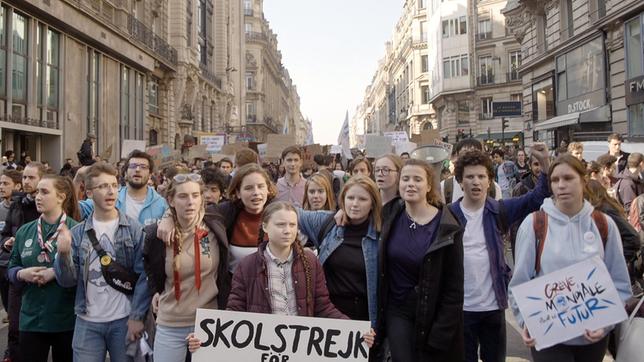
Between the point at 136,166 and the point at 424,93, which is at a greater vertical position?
the point at 424,93

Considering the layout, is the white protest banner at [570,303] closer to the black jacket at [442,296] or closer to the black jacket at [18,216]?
the black jacket at [442,296]

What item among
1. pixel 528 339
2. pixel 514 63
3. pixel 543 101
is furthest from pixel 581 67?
pixel 514 63

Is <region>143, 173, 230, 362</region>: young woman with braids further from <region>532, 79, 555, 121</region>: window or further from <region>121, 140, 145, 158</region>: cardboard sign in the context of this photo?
<region>532, 79, 555, 121</region>: window

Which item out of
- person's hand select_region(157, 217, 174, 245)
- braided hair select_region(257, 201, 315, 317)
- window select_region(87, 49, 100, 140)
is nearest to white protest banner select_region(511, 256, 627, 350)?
braided hair select_region(257, 201, 315, 317)

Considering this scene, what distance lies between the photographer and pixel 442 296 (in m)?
3.49

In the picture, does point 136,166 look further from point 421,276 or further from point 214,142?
point 214,142

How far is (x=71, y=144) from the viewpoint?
20.7 metres

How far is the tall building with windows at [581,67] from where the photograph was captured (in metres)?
18.9

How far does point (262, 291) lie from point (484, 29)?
170ft

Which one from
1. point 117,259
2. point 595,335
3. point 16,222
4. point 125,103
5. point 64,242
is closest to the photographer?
point 595,335

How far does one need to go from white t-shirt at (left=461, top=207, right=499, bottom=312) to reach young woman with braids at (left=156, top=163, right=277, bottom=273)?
1537 millimetres

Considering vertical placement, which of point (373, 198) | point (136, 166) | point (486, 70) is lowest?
point (373, 198)

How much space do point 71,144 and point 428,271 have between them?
2013 cm

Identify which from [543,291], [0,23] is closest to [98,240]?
[543,291]
